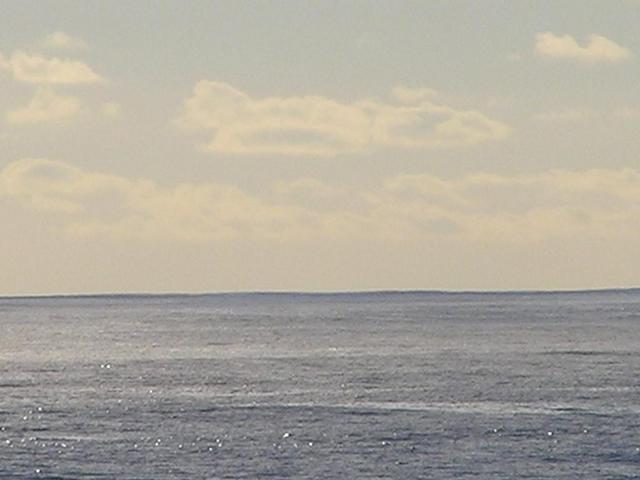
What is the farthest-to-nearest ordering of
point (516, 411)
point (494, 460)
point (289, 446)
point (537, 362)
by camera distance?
1. point (537, 362)
2. point (516, 411)
3. point (289, 446)
4. point (494, 460)

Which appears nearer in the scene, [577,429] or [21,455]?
[21,455]

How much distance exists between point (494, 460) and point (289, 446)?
13.2m

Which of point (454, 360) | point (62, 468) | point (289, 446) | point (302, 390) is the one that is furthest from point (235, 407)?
point (454, 360)

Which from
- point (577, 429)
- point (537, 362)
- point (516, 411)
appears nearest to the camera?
point (577, 429)

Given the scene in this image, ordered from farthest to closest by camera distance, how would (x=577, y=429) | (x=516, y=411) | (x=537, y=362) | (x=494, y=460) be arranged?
(x=537, y=362), (x=516, y=411), (x=577, y=429), (x=494, y=460)

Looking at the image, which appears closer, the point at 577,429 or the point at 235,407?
the point at 577,429

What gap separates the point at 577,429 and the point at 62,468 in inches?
1331

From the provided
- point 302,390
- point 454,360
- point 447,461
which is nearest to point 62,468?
point 447,461

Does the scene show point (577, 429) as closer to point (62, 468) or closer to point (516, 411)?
point (516, 411)

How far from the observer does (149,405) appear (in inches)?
4599

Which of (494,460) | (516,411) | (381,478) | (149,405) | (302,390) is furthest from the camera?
(302,390)

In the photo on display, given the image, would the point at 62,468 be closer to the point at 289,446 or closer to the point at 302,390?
the point at 289,446

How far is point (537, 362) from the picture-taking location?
165500 millimetres

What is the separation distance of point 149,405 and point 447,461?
1508 inches
